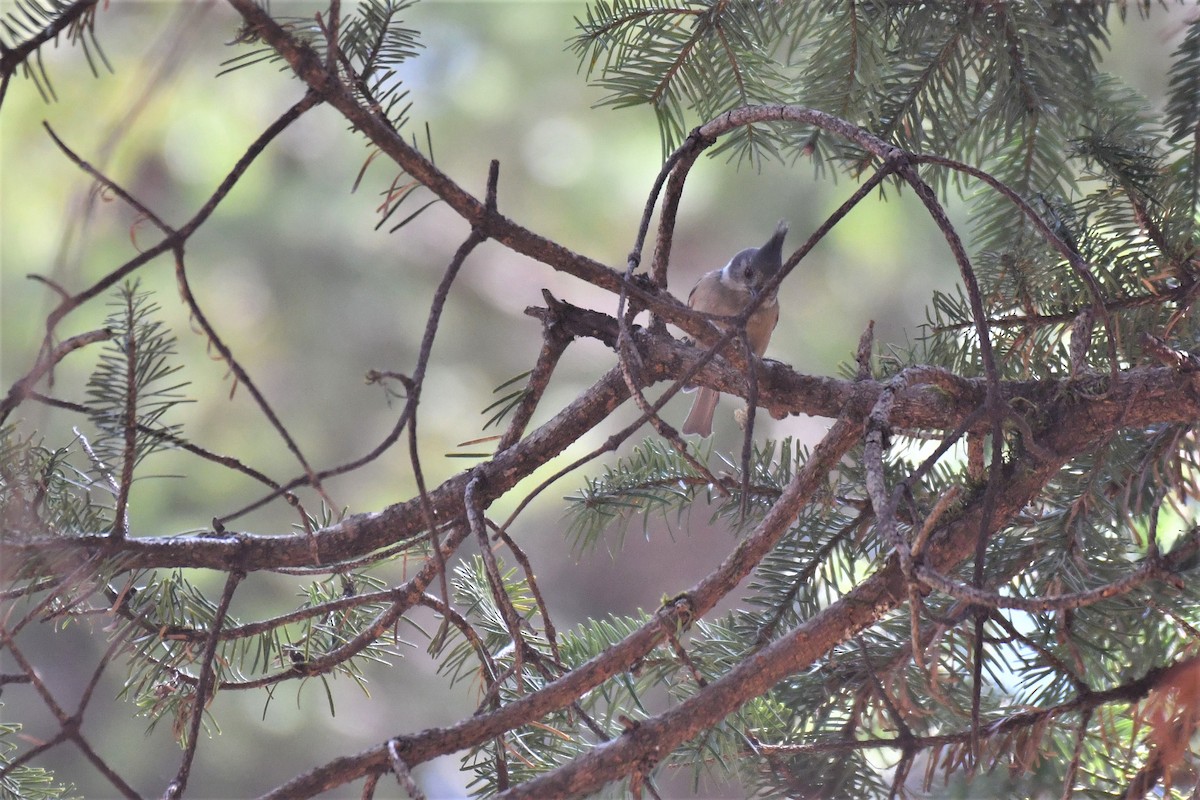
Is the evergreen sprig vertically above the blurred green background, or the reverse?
the blurred green background

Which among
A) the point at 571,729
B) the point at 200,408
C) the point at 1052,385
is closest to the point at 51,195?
the point at 200,408

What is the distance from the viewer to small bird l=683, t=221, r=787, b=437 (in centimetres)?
202

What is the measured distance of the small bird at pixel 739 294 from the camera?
6.62ft

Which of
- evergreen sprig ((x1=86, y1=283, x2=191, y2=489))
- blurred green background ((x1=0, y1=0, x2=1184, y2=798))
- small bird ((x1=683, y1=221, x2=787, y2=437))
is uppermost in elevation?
blurred green background ((x1=0, y1=0, x2=1184, y2=798))

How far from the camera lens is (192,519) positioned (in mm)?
3418

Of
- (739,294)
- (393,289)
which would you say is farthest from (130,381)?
(393,289)

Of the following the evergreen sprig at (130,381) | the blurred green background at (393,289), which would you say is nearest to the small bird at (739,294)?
the blurred green background at (393,289)

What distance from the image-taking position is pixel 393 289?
4.01 meters

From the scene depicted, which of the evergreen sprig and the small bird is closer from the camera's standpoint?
the evergreen sprig

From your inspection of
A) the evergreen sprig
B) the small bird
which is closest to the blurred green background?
the small bird

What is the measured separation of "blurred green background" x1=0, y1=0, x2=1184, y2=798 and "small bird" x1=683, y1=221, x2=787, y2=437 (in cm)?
77

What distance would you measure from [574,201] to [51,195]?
5.64 feet

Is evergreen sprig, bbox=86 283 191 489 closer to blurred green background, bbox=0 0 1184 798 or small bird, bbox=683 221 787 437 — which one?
small bird, bbox=683 221 787 437

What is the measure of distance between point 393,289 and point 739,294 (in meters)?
2.17
